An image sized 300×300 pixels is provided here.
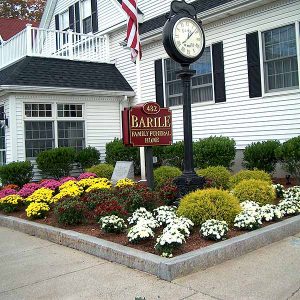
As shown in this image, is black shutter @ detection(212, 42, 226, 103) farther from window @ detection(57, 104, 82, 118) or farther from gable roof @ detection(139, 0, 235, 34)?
window @ detection(57, 104, 82, 118)

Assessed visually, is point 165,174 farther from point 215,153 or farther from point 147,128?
point 215,153

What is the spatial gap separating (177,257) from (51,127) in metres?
11.0

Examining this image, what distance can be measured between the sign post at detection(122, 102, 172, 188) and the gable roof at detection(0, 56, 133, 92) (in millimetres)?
6312

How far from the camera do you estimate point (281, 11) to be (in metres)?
11.5

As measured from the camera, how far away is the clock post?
7.70m

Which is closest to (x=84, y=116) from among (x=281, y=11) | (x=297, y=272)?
(x=281, y=11)

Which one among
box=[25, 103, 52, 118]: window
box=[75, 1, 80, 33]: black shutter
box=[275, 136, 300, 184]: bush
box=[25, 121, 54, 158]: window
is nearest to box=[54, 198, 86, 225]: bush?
box=[275, 136, 300, 184]: bush

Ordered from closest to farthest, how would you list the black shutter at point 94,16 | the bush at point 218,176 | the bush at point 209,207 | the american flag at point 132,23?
1. the bush at point 209,207
2. the bush at point 218,176
3. the american flag at point 132,23
4. the black shutter at point 94,16

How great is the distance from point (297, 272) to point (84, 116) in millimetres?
11986

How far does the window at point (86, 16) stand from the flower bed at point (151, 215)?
12267 mm

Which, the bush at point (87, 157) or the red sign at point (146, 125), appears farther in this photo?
the bush at point (87, 157)

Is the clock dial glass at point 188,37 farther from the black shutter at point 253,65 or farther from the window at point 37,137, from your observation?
the window at point 37,137

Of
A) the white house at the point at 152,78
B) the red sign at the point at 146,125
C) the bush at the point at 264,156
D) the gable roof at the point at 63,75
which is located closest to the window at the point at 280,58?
the white house at the point at 152,78

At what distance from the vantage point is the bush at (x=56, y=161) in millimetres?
13977
